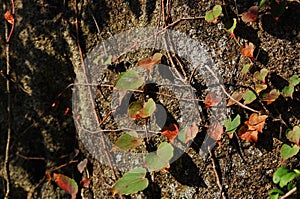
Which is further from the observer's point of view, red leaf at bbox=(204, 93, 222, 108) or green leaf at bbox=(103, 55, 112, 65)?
green leaf at bbox=(103, 55, 112, 65)

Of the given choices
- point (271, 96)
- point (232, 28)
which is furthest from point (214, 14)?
point (271, 96)

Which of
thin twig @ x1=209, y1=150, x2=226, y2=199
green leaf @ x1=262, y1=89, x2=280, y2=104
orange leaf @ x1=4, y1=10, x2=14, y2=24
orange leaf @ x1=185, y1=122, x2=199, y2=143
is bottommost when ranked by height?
thin twig @ x1=209, y1=150, x2=226, y2=199

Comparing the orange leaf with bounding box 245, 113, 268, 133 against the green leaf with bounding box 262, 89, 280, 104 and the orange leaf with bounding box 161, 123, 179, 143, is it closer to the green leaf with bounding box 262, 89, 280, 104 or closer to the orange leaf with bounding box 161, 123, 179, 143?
the green leaf with bounding box 262, 89, 280, 104

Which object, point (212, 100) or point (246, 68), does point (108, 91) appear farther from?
point (246, 68)

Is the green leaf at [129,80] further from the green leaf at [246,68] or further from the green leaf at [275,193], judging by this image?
the green leaf at [275,193]

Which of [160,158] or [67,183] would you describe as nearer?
[160,158]

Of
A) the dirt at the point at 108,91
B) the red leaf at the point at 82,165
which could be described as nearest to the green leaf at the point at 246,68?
the dirt at the point at 108,91

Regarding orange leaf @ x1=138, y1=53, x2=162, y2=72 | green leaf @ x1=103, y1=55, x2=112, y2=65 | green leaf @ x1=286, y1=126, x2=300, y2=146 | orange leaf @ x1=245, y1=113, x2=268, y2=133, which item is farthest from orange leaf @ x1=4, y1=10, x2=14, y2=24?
green leaf @ x1=286, y1=126, x2=300, y2=146
